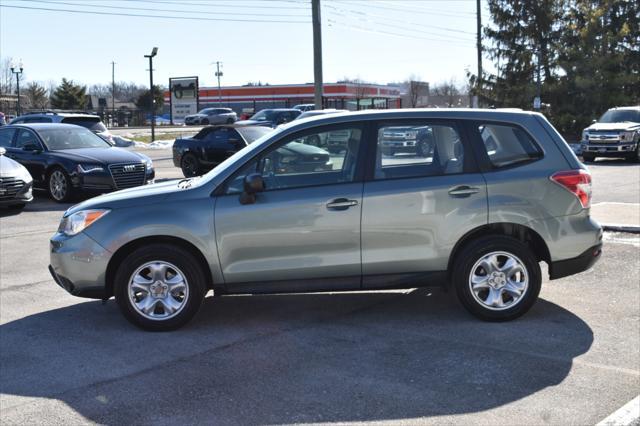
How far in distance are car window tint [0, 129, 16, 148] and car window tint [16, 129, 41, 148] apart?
26 cm

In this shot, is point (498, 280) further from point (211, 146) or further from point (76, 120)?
point (76, 120)

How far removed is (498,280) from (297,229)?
1702 mm

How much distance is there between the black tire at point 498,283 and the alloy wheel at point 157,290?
2.25 meters

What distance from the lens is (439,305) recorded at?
6.79 metres

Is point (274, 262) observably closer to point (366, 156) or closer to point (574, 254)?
point (366, 156)

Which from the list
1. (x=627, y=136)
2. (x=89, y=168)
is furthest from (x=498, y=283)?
(x=627, y=136)

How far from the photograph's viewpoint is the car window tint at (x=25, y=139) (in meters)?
15.7

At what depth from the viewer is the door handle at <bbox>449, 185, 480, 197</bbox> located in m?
6.10

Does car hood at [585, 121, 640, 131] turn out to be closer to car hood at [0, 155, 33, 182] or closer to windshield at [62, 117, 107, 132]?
windshield at [62, 117, 107, 132]

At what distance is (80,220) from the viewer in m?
6.30

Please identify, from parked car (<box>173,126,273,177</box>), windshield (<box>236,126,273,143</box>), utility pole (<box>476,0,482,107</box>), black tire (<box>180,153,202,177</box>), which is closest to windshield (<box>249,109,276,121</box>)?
utility pole (<box>476,0,482,107</box>)

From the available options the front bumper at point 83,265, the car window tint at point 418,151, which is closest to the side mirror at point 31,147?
the front bumper at point 83,265

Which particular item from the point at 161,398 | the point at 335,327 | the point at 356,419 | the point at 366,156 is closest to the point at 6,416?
the point at 161,398

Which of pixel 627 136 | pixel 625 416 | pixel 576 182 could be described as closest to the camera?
pixel 625 416
